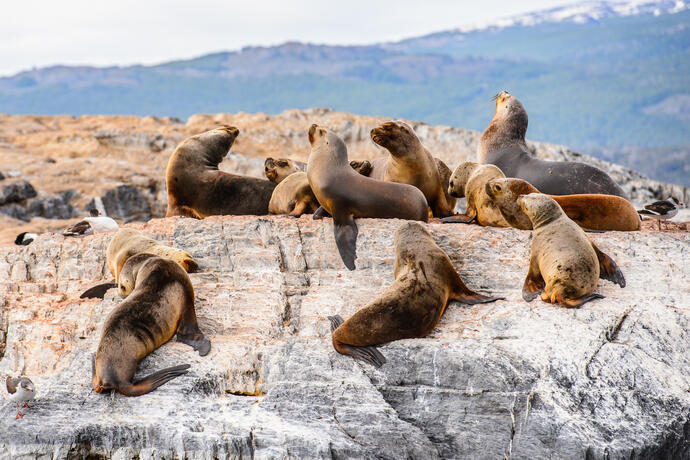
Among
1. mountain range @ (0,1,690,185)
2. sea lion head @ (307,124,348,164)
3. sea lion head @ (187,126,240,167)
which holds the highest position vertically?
sea lion head @ (307,124,348,164)

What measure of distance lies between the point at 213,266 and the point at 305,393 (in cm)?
225

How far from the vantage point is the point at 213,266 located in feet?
22.3

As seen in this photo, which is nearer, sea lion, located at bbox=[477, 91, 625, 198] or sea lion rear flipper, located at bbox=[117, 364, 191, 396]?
sea lion rear flipper, located at bbox=[117, 364, 191, 396]

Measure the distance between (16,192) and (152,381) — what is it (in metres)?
12.6

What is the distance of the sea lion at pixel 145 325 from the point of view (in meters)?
4.98

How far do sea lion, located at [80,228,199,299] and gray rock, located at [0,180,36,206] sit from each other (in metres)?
10.1

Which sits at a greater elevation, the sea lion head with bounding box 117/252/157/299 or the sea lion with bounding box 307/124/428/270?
the sea lion with bounding box 307/124/428/270

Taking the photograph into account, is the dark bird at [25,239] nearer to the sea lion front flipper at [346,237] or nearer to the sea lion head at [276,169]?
the sea lion head at [276,169]

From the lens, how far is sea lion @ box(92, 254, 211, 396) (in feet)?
16.3

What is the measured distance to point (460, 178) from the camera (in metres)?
8.59

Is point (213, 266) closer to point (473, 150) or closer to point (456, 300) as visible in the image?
point (456, 300)

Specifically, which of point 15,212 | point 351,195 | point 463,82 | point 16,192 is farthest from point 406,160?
point 463,82

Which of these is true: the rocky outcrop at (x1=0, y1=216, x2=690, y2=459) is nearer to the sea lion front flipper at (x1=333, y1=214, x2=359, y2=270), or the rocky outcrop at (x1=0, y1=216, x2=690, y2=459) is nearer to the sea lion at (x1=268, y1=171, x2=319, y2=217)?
the sea lion front flipper at (x1=333, y1=214, x2=359, y2=270)

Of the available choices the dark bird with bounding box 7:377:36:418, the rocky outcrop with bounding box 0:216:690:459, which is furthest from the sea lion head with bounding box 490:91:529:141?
the dark bird with bounding box 7:377:36:418
